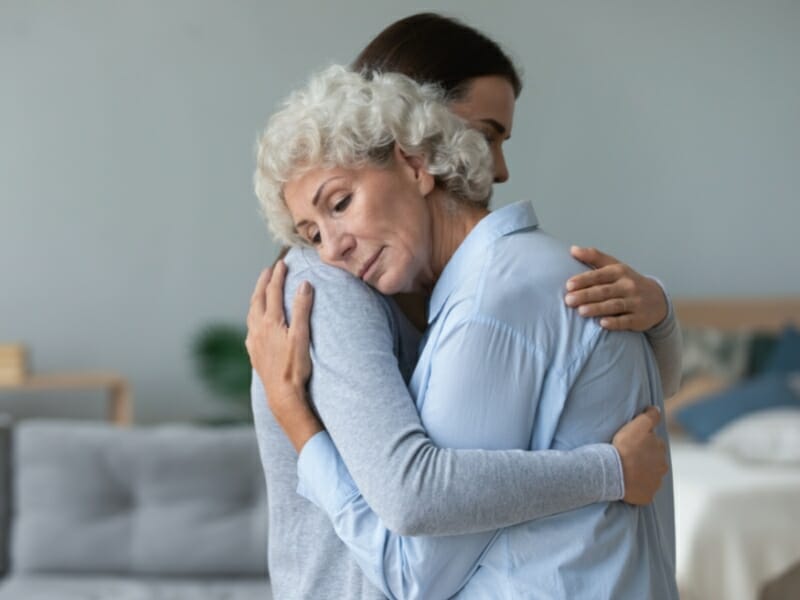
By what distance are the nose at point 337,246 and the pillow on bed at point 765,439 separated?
285 cm

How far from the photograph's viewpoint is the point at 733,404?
185 inches

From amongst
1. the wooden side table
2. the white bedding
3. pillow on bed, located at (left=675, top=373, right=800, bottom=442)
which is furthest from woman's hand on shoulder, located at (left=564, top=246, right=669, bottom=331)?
the wooden side table

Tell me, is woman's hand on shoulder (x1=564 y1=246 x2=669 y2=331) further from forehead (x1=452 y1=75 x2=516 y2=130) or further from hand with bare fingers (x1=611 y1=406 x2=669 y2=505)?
forehead (x1=452 y1=75 x2=516 y2=130)

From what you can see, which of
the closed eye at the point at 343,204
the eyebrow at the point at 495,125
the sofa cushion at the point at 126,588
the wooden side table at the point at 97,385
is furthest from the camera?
the wooden side table at the point at 97,385

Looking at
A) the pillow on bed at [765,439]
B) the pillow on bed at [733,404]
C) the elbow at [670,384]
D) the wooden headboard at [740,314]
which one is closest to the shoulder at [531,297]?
the elbow at [670,384]

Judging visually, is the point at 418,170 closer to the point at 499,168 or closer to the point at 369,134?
the point at 369,134

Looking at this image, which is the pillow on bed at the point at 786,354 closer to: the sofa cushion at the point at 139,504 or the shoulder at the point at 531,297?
the sofa cushion at the point at 139,504

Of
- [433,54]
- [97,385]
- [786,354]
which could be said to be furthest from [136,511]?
[786,354]

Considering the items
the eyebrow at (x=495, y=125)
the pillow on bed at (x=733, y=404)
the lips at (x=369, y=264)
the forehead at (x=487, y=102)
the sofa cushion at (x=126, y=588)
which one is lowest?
the sofa cushion at (x=126, y=588)

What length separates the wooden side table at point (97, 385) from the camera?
15.8 ft

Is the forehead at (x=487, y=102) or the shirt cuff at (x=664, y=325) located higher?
the forehead at (x=487, y=102)

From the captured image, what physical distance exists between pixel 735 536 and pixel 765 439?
25.6 inches

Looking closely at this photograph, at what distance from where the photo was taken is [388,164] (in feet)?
4.87

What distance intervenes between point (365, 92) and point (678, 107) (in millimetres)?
4370
